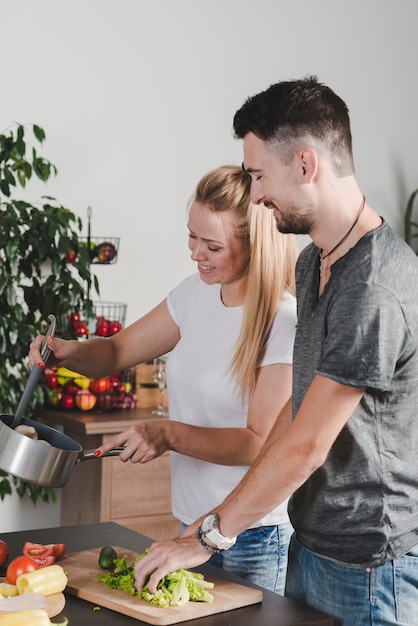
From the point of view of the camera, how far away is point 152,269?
12.5ft

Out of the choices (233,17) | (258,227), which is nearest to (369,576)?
(258,227)

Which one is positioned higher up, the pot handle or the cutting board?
the pot handle

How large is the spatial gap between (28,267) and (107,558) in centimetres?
155

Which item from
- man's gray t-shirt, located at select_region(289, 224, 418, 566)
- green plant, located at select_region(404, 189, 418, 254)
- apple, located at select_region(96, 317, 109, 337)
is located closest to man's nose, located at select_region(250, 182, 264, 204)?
man's gray t-shirt, located at select_region(289, 224, 418, 566)

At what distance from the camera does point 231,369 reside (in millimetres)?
2002

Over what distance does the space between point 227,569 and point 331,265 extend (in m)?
0.73

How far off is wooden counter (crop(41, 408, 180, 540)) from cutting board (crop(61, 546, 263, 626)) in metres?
1.44

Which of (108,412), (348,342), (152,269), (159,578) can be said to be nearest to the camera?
(348,342)

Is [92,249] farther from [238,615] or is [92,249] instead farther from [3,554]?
[238,615]

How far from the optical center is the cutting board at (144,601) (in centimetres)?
154

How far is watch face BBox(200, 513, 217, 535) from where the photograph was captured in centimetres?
159

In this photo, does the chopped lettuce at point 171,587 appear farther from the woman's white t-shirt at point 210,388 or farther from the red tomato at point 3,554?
the woman's white t-shirt at point 210,388

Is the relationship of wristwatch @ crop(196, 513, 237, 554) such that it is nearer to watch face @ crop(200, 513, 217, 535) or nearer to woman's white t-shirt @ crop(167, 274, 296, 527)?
watch face @ crop(200, 513, 217, 535)

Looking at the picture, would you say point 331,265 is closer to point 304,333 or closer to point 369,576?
point 304,333
